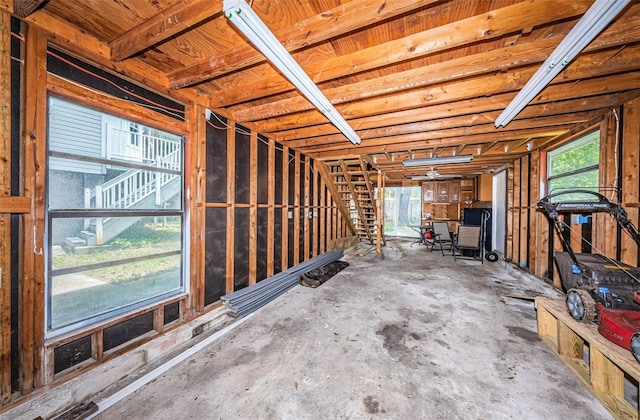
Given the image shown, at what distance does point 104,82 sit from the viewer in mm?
1796

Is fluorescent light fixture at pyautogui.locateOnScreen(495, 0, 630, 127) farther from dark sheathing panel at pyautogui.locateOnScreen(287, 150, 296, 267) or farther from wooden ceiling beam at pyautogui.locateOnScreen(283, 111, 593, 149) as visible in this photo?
dark sheathing panel at pyautogui.locateOnScreen(287, 150, 296, 267)

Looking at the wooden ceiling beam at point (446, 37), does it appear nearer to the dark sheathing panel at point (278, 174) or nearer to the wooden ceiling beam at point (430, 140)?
the wooden ceiling beam at point (430, 140)

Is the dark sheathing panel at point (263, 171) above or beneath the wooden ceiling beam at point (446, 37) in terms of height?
beneath

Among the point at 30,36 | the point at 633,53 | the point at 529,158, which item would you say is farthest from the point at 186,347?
the point at 529,158

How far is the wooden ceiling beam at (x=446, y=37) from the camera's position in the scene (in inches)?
51.8

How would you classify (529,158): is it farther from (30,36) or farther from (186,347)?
(30,36)

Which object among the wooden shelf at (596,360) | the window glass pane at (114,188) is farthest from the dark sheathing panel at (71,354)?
the wooden shelf at (596,360)

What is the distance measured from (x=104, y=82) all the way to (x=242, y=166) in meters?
1.56

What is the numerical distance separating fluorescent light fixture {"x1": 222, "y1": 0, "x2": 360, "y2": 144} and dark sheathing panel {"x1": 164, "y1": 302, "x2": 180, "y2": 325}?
2473 millimetres

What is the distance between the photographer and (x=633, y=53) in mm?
1696

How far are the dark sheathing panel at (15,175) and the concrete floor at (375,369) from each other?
0.70 m

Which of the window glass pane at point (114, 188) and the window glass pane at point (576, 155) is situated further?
the window glass pane at point (576, 155)

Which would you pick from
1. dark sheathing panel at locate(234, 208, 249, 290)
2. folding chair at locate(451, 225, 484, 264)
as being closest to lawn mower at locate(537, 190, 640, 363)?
dark sheathing panel at locate(234, 208, 249, 290)

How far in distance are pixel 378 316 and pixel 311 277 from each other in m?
1.52
